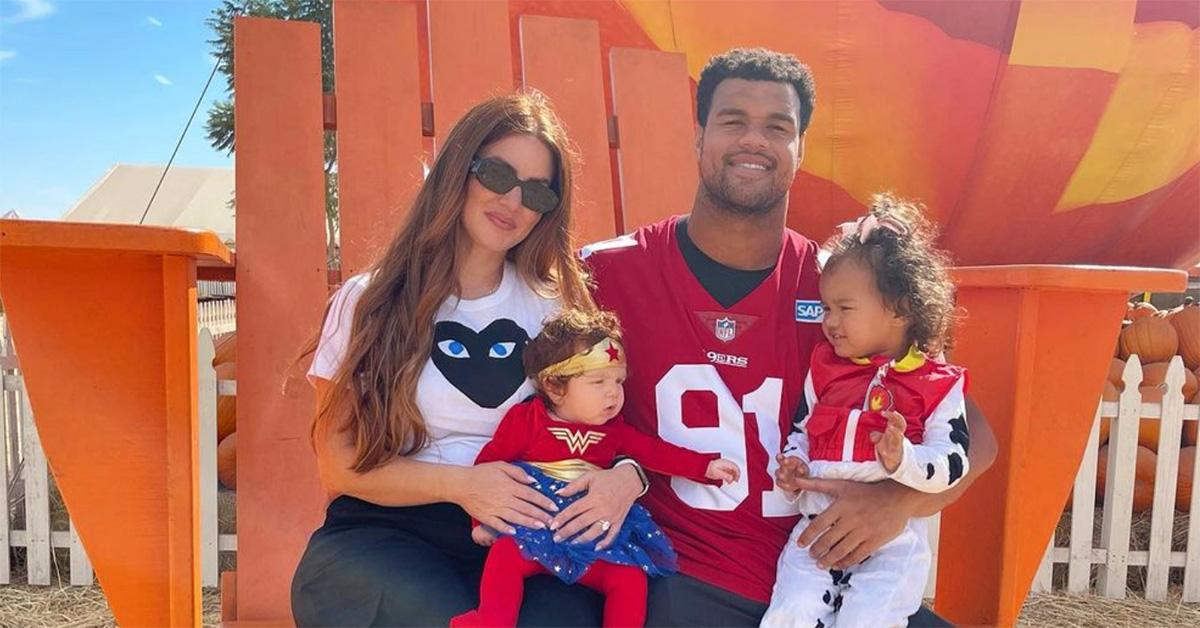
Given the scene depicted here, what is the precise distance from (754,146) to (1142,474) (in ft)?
7.11

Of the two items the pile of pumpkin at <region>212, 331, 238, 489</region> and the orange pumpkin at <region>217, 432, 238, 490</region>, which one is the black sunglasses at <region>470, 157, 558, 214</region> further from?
the orange pumpkin at <region>217, 432, 238, 490</region>

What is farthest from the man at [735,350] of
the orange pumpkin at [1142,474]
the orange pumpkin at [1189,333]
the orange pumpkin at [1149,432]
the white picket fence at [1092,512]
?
the orange pumpkin at [1189,333]

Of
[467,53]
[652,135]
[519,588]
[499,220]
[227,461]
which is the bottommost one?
[227,461]

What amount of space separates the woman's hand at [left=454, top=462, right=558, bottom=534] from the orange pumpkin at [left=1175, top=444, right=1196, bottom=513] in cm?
249

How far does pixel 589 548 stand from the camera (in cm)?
120

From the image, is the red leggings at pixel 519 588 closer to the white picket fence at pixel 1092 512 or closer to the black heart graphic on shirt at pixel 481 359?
the black heart graphic on shirt at pixel 481 359

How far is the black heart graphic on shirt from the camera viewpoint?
51.4 inches

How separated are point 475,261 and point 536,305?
13cm

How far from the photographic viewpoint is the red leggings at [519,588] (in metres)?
1.11

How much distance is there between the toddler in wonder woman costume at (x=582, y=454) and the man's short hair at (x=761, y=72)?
56 cm

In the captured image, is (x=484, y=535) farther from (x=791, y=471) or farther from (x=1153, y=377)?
(x=1153, y=377)

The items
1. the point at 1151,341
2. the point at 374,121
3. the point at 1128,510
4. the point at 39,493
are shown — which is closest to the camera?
the point at 374,121

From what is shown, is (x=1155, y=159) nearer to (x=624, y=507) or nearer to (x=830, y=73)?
(x=830, y=73)

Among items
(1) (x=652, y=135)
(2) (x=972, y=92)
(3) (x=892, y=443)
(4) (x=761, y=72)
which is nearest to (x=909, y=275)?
(3) (x=892, y=443)
